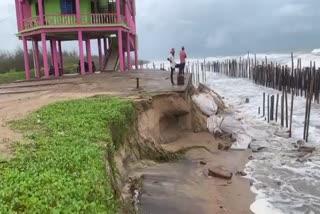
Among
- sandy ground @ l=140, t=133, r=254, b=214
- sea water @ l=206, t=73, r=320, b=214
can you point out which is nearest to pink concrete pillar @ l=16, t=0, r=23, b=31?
sea water @ l=206, t=73, r=320, b=214

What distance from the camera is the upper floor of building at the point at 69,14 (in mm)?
23078

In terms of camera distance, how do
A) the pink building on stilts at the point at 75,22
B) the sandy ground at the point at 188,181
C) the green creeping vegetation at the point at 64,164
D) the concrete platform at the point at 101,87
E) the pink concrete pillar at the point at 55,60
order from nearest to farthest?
the green creeping vegetation at the point at 64,164 < the sandy ground at the point at 188,181 < the concrete platform at the point at 101,87 < the pink building on stilts at the point at 75,22 < the pink concrete pillar at the point at 55,60

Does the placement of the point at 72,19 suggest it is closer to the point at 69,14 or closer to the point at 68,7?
the point at 69,14

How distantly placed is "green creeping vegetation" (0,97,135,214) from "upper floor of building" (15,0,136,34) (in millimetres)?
13872

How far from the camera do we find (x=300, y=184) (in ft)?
33.3

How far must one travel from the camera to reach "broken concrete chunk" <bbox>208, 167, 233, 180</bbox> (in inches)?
407

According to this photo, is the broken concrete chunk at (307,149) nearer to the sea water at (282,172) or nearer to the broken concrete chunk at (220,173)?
the sea water at (282,172)

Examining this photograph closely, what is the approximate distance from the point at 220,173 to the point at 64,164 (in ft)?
17.7

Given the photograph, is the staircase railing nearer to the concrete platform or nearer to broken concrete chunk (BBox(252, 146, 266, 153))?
the concrete platform

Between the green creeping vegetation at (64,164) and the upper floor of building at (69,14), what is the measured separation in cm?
1387

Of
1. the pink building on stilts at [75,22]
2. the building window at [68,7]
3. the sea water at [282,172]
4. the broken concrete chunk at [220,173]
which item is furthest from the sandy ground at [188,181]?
the building window at [68,7]

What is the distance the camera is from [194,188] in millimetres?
9469

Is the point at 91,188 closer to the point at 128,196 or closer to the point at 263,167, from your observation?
the point at 128,196

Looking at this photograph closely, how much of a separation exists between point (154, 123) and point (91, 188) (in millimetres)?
7609
